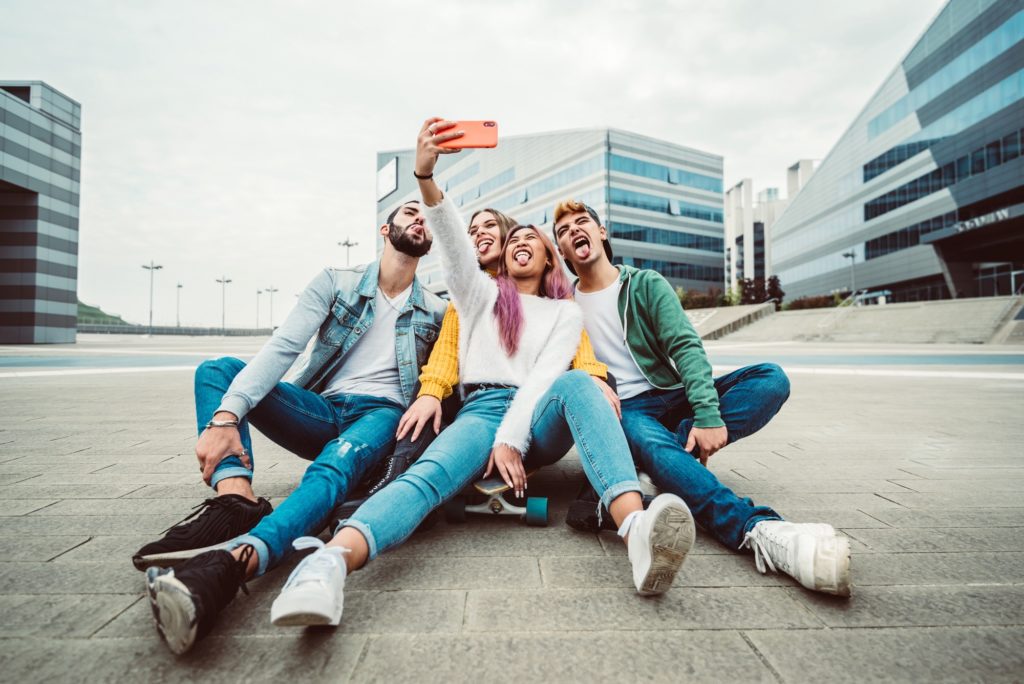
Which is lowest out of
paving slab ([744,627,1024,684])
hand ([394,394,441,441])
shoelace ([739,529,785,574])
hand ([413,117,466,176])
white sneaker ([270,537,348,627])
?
paving slab ([744,627,1024,684])

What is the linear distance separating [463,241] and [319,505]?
1.34 m

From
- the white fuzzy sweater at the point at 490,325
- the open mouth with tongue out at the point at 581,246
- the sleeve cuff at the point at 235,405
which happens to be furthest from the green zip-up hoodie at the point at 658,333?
the sleeve cuff at the point at 235,405

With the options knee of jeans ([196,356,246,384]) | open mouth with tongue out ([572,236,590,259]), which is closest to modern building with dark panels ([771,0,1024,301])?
open mouth with tongue out ([572,236,590,259])

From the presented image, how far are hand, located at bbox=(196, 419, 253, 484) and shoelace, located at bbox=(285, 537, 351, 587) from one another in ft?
2.45

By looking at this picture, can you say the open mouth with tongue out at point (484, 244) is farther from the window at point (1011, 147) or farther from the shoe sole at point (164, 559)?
the window at point (1011, 147)

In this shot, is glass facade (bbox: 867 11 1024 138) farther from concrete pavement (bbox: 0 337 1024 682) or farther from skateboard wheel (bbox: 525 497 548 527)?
skateboard wheel (bbox: 525 497 548 527)

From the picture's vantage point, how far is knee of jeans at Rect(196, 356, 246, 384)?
7.54 feet

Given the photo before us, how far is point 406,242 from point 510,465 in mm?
1336

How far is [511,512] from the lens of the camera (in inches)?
92.4

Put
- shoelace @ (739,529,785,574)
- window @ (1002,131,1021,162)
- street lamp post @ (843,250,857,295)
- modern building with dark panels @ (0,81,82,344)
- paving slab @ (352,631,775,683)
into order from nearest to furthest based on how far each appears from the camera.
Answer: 1. paving slab @ (352,631,775,683)
2. shoelace @ (739,529,785,574)
3. modern building with dark panels @ (0,81,82,344)
4. window @ (1002,131,1021,162)
5. street lamp post @ (843,250,857,295)

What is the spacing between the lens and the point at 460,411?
246 cm

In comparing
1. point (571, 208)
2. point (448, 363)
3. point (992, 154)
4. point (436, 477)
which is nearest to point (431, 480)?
point (436, 477)

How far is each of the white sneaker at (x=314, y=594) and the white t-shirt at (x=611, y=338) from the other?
5.60 ft

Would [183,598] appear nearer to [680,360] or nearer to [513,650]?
[513,650]
